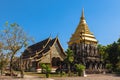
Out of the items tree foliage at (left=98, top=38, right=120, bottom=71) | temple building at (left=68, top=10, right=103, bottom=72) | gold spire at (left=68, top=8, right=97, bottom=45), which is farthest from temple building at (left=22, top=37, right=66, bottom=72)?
tree foliage at (left=98, top=38, right=120, bottom=71)

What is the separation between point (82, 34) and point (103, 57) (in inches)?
269

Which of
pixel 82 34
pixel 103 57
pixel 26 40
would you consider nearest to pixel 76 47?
pixel 82 34

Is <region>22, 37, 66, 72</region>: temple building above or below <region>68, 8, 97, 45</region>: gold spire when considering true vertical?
below

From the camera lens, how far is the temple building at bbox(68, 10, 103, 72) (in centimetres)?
4505

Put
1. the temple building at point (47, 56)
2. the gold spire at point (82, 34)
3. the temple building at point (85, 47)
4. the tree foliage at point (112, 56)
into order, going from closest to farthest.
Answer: the temple building at point (47, 56), the temple building at point (85, 47), the tree foliage at point (112, 56), the gold spire at point (82, 34)

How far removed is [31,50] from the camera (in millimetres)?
49594

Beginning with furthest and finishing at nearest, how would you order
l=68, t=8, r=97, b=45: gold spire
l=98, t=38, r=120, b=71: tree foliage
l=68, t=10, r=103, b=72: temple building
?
l=68, t=8, r=97, b=45: gold spire < l=98, t=38, r=120, b=71: tree foliage < l=68, t=10, r=103, b=72: temple building

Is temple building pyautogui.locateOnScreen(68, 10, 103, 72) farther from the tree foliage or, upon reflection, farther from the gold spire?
the tree foliage

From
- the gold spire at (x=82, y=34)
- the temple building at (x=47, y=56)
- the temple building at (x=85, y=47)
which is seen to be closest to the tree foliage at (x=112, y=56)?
the temple building at (x=85, y=47)

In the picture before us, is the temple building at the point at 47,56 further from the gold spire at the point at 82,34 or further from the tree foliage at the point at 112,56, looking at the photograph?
the tree foliage at the point at 112,56

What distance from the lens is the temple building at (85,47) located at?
1774 inches

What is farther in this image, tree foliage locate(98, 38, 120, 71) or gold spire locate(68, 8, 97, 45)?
gold spire locate(68, 8, 97, 45)

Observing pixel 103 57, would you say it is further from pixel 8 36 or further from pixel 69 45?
pixel 8 36

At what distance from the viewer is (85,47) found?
49438mm
